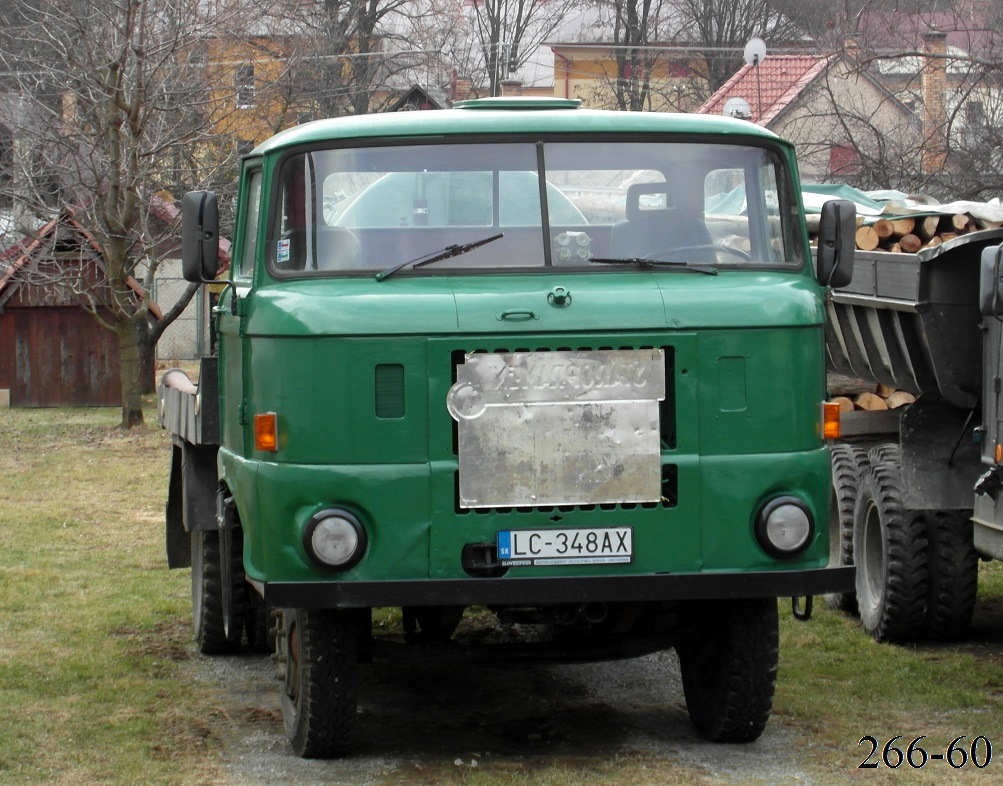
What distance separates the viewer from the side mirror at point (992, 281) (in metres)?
7.17

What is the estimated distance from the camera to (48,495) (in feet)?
55.5

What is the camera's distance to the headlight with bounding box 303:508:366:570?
5.99 meters

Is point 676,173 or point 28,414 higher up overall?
point 676,173

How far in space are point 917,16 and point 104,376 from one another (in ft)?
52.1

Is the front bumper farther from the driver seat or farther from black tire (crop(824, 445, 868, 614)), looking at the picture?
black tire (crop(824, 445, 868, 614))

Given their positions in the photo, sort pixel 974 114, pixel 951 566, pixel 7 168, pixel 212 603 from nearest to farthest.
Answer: pixel 212 603 < pixel 951 566 < pixel 974 114 < pixel 7 168

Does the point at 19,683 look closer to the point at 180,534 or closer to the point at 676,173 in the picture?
the point at 180,534

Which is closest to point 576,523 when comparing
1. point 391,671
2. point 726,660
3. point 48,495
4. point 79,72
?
point 726,660

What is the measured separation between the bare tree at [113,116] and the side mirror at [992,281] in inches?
695

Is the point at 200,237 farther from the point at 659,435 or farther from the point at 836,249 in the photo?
the point at 836,249

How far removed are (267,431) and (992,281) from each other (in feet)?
10.3

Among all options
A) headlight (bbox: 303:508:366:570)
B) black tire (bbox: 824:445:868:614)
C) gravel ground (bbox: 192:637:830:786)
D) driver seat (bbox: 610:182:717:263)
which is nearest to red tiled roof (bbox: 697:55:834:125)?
black tire (bbox: 824:445:868:614)

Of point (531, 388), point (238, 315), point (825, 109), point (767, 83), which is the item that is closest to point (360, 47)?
point (767, 83)

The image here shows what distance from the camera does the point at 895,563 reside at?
29.5 ft
